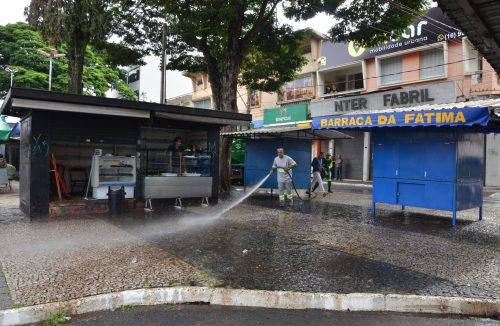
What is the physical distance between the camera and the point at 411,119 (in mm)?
8703

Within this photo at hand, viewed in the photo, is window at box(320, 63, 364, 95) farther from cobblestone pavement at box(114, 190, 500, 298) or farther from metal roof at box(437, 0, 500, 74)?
metal roof at box(437, 0, 500, 74)

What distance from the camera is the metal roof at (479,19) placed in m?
4.32

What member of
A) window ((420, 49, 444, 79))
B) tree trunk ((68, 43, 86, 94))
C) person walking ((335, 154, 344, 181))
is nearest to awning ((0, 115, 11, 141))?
tree trunk ((68, 43, 86, 94))

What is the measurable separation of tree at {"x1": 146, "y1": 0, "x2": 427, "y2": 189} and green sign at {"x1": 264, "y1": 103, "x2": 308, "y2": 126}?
31.6 feet

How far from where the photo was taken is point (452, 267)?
5922 mm

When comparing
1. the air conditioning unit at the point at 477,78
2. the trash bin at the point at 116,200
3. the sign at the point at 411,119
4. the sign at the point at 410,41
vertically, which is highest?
the sign at the point at 410,41

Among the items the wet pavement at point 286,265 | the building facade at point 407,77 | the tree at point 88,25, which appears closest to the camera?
the wet pavement at point 286,265

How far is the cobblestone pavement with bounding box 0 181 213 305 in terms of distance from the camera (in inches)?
189

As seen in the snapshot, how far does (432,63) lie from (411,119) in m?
17.3

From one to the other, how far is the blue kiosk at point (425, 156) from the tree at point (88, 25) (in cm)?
1201

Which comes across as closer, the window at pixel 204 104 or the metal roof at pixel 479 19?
the metal roof at pixel 479 19

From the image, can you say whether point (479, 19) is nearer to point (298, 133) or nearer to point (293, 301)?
point (293, 301)

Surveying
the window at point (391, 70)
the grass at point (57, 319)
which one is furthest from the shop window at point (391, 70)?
the grass at point (57, 319)

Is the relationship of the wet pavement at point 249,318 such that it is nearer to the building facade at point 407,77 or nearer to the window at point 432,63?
the building facade at point 407,77
